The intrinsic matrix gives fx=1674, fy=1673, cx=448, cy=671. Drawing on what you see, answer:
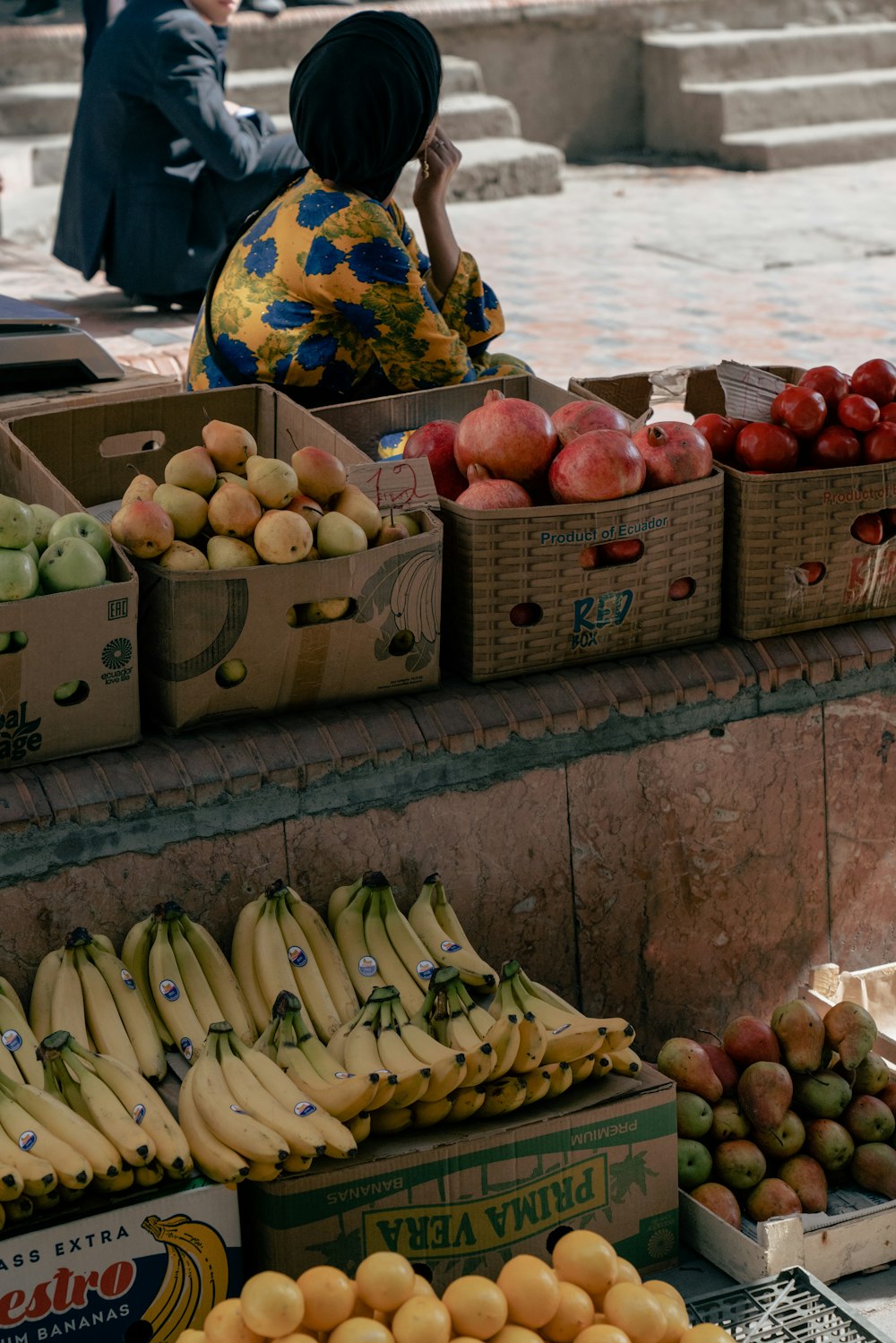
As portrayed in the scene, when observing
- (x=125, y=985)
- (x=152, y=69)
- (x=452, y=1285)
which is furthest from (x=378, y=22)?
(x=152, y=69)

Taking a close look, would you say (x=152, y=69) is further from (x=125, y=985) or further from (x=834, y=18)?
(x=834, y=18)

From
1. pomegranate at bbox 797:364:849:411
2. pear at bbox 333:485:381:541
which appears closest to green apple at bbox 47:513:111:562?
pear at bbox 333:485:381:541

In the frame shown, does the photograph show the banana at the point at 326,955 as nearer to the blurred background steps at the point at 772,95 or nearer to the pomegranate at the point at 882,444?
the pomegranate at the point at 882,444

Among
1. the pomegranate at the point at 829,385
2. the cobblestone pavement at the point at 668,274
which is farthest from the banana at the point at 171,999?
the cobblestone pavement at the point at 668,274

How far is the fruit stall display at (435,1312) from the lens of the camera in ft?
6.59

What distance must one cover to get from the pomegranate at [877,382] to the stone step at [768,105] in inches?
A: 448

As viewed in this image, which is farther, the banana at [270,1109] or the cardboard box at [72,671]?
the cardboard box at [72,671]

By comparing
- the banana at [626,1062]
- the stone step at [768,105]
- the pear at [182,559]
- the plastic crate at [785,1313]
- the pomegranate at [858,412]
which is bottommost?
the plastic crate at [785,1313]

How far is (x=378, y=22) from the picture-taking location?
381 cm

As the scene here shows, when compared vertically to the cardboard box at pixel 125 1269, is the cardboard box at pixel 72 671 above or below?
above

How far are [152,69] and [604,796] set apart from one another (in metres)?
5.16

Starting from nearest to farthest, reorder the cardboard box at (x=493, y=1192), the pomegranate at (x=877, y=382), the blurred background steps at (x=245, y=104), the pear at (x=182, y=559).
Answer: the cardboard box at (x=493, y=1192)
the pear at (x=182, y=559)
the pomegranate at (x=877, y=382)
the blurred background steps at (x=245, y=104)

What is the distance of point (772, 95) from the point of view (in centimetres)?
1405

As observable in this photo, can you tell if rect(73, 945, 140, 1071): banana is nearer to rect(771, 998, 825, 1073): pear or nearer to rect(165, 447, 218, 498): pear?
rect(165, 447, 218, 498): pear
